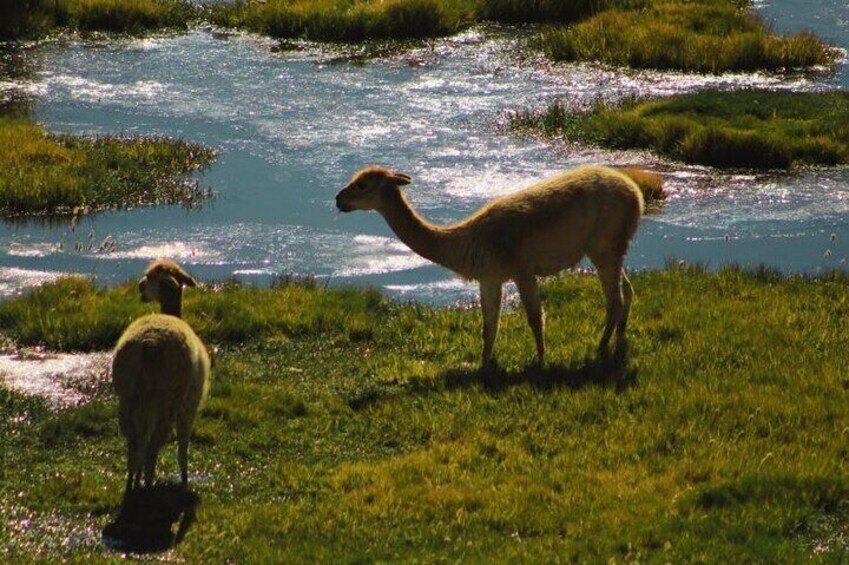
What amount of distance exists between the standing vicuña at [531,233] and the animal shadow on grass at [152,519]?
11.7 ft

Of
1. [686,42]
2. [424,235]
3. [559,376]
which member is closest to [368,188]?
[424,235]

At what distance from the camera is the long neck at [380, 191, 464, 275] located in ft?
45.1

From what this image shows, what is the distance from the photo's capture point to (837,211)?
20.0 meters

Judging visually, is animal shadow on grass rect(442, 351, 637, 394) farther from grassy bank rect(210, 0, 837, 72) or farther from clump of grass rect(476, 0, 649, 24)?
clump of grass rect(476, 0, 649, 24)

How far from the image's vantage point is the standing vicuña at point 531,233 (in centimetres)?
1352

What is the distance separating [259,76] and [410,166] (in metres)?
5.67

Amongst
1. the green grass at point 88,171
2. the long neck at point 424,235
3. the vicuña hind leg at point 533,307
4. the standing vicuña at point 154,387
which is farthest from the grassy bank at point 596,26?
the standing vicuña at point 154,387

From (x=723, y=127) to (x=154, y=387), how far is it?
1383cm

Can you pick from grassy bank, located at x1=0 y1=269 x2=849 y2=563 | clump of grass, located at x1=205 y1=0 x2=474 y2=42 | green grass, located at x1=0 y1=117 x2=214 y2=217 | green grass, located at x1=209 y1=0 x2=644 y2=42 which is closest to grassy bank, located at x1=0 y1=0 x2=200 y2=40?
green grass, located at x1=209 y1=0 x2=644 y2=42

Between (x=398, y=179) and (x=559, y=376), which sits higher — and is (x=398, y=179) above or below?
above

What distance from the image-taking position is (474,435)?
39.4 feet

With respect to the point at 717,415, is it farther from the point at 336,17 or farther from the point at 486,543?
the point at 336,17

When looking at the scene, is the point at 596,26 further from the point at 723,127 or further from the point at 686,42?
the point at 723,127

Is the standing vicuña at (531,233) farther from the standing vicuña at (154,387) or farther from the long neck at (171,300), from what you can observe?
the standing vicuña at (154,387)
